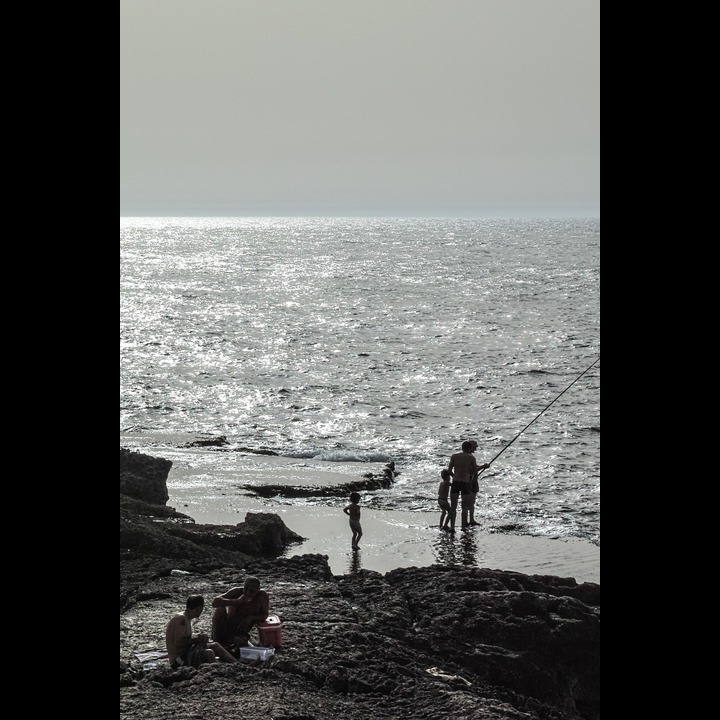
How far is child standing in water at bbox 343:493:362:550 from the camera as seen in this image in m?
12.9

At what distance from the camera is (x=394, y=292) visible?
70562 millimetres

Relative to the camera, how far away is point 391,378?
Answer: 33.9 m

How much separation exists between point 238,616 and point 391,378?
2631 cm

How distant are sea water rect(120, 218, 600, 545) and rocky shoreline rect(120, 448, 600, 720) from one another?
18.2 ft

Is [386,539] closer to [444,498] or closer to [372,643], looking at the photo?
[444,498]

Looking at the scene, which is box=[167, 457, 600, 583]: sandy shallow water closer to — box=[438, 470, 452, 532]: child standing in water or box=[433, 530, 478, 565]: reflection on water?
box=[433, 530, 478, 565]: reflection on water

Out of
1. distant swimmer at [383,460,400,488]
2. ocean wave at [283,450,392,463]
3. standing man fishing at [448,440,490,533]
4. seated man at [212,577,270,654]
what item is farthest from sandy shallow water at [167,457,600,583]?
seated man at [212,577,270,654]

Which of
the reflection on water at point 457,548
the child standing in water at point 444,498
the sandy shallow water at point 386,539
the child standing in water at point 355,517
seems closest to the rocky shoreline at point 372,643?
the child standing in water at point 355,517

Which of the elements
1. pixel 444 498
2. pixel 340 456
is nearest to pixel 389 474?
pixel 340 456

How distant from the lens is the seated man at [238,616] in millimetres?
7660

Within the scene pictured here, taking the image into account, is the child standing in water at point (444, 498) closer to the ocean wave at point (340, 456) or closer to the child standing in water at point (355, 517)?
the child standing in water at point (355, 517)
